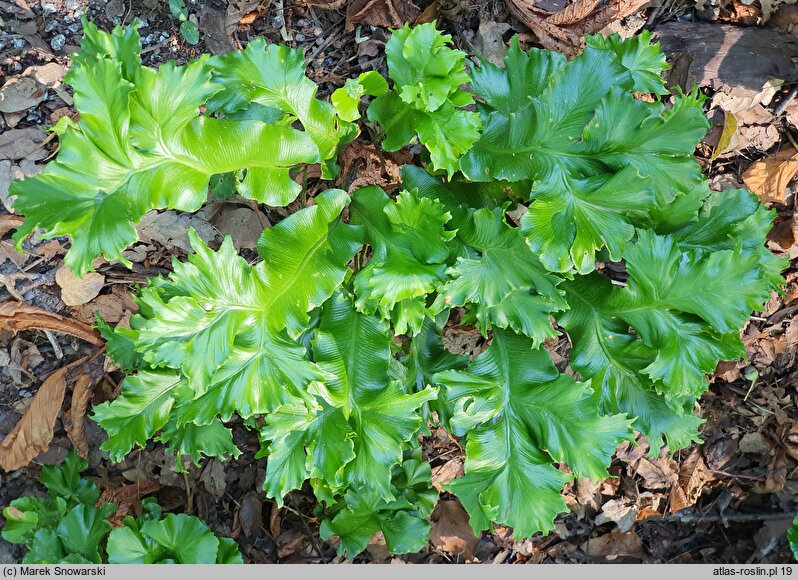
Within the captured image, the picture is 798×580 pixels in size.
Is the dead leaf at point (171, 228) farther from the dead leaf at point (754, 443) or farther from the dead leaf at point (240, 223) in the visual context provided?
the dead leaf at point (754, 443)

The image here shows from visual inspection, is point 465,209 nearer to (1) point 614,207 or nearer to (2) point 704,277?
(1) point 614,207

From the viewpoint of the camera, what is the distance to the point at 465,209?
6.98 feet

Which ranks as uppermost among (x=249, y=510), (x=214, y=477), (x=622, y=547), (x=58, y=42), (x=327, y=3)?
(x=58, y=42)

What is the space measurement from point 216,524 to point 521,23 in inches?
101

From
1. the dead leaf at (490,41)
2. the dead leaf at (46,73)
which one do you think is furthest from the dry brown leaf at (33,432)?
the dead leaf at (490,41)

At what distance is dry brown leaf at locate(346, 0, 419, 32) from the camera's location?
2.72 m

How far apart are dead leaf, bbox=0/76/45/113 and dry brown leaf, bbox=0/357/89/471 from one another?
1.15m

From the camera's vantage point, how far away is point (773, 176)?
2.82 meters

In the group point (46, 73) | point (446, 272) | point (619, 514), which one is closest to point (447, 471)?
point (619, 514)

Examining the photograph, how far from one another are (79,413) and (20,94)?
1.34 meters

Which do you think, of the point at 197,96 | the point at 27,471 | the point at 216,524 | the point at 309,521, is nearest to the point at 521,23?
the point at 197,96

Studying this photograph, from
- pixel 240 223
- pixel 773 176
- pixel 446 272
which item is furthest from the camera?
pixel 773 176

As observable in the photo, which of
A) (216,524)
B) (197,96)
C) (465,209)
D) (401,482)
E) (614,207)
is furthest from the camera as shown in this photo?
(216,524)

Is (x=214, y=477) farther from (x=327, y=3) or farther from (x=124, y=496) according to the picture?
(x=327, y=3)
